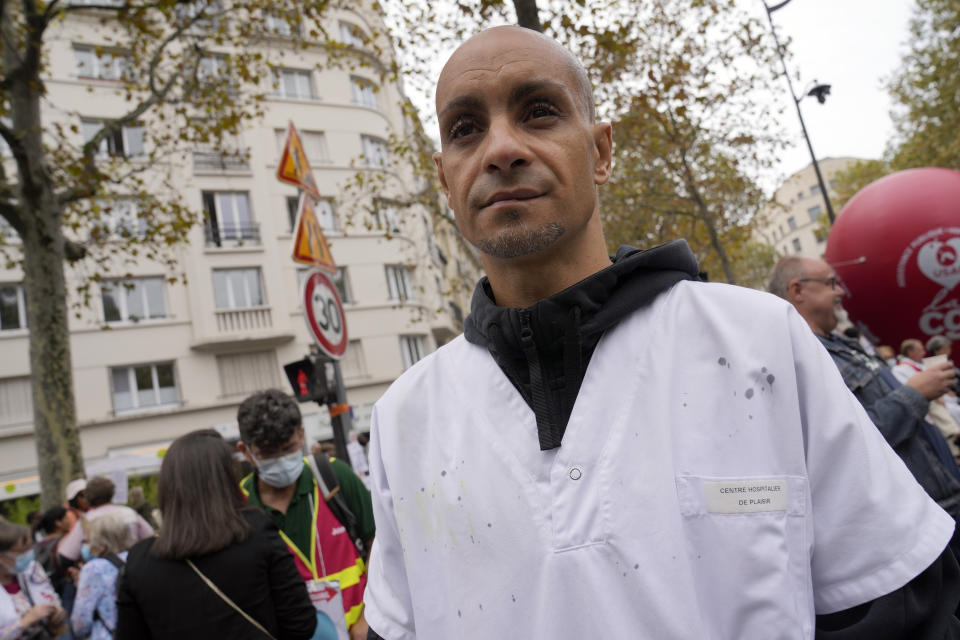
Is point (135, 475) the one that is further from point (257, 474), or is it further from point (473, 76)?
point (473, 76)

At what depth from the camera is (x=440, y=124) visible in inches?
64.7

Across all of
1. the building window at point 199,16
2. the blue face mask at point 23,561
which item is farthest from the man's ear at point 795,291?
the building window at point 199,16

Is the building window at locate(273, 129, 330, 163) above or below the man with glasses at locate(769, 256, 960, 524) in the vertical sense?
above

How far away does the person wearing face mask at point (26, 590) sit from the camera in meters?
4.30

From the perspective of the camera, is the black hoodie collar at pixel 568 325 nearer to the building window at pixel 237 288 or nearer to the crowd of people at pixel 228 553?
the crowd of people at pixel 228 553

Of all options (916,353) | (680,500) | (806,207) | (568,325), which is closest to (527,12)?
(916,353)

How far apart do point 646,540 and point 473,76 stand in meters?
1.03

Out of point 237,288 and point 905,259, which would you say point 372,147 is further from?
point 905,259

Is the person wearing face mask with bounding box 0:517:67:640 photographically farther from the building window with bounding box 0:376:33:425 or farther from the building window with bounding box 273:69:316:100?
the building window with bounding box 273:69:316:100

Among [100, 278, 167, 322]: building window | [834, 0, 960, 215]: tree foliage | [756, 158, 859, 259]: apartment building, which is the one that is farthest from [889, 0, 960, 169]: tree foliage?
[756, 158, 859, 259]: apartment building

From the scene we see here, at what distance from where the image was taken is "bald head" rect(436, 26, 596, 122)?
1540 mm

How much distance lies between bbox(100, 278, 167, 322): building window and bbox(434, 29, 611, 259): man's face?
24.7m

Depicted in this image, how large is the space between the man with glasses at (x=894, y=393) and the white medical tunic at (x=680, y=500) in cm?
217

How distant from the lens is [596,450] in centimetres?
129
